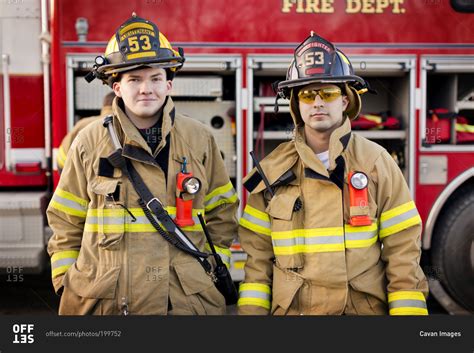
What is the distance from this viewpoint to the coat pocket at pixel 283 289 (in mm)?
2441

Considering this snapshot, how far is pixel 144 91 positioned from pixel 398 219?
1.07m

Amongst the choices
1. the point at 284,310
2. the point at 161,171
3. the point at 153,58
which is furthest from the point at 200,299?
the point at 153,58

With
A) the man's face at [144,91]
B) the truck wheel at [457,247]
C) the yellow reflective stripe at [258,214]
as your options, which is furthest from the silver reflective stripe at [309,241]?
the truck wheel at [457,247]

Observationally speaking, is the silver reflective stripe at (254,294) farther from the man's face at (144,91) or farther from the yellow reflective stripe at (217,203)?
the man's face at (144,91)

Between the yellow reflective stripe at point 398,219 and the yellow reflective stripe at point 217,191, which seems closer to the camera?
the yellow reflective stripe at point 398,219

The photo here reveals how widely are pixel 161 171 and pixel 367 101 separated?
8.73 feet

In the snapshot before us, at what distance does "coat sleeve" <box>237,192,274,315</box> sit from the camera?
2.53 metres

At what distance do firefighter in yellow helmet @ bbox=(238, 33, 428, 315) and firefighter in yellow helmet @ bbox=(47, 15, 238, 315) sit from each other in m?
0.25

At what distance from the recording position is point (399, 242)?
242 centimetres

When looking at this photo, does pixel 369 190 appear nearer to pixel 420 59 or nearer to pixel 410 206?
pixel 410 206

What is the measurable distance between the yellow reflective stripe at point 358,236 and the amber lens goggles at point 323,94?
49 cm

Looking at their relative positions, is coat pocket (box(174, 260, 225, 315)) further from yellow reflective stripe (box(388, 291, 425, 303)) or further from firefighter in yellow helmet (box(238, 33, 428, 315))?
yellow reflective stripe (box(388, 291, 425, 303))

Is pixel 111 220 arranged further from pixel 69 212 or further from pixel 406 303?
pixel 406 303

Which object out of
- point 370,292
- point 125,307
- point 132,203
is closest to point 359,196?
point 370,292
